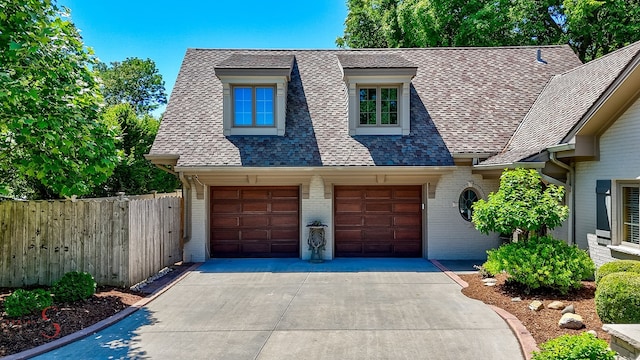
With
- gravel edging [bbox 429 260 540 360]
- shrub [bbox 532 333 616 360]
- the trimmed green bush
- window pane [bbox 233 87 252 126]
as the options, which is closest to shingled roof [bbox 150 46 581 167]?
window pane [bbox 233 87 252 126]

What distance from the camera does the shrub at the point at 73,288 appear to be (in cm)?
816

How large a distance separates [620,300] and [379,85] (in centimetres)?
913

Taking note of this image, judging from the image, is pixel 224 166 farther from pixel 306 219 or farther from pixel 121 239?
pixel 121 239

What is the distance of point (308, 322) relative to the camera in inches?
298

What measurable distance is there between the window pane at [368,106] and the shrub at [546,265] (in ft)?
20.8

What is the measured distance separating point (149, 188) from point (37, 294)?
15.4 m

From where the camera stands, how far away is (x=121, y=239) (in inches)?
374

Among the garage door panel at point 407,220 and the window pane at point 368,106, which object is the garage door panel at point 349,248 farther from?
the window pane at point 368,106

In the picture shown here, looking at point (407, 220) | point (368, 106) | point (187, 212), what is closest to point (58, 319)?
point (187, 212)

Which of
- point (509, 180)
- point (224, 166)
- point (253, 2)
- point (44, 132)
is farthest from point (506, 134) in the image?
point (44, 132)

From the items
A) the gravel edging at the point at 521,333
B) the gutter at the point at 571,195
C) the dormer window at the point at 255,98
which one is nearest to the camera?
the gravel edging at the point at 521,333

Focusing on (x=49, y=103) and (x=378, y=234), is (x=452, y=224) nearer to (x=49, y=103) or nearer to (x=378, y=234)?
(x=378, y=234)

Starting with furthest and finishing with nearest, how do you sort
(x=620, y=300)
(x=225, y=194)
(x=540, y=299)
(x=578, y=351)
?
(x=225, y=194)
(x=540, y=299)
(x=620, y=300)
(x=578, y=351)

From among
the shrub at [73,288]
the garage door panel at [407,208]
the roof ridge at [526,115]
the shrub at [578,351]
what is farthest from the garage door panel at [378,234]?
the shrub at [578,351]
